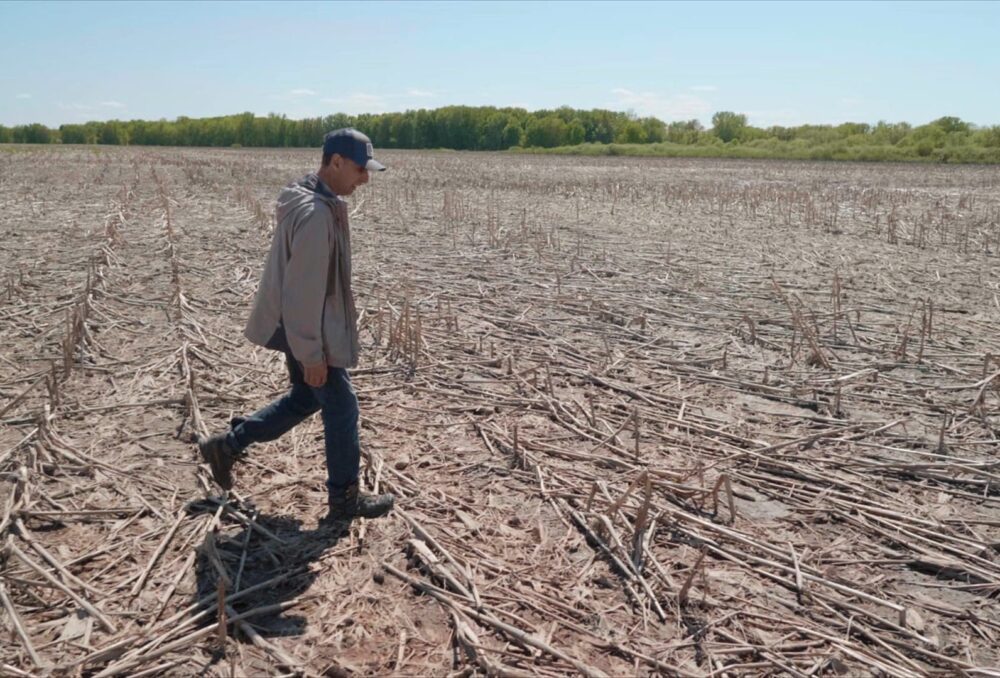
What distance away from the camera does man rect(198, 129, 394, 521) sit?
137 inches

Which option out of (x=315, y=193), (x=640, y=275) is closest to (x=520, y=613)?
(x=315, y=193)

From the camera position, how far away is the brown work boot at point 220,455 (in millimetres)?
3887

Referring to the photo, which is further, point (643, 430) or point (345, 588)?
point (643, 430)

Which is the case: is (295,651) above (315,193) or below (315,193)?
below

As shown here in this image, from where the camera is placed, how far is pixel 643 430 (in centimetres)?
492

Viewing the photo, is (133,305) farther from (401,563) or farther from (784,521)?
(784,521)

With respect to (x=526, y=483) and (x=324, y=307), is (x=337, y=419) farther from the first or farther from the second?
(x=526, y=483)

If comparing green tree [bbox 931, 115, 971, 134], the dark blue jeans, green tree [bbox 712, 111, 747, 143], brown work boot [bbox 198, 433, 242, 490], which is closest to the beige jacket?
the dark blue jeans

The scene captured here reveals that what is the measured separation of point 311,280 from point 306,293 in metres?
0.06

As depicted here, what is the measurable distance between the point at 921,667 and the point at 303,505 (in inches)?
108

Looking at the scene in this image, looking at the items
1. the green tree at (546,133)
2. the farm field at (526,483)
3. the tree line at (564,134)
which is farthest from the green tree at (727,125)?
the farm field at (526,483)

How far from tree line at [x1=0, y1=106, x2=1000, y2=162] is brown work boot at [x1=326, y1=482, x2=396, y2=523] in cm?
4631

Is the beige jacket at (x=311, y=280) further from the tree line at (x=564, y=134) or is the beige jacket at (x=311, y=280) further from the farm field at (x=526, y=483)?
the tree line at (x=564, y=134)

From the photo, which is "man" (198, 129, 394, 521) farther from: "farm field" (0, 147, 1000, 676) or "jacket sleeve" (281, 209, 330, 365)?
"farm field" (0, 147, 1000, 676)
